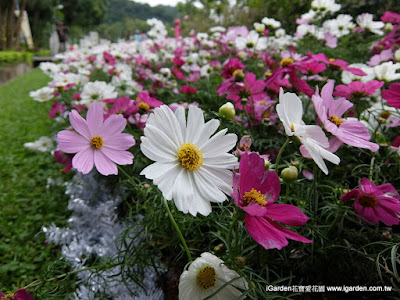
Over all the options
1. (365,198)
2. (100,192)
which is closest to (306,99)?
(365,198)

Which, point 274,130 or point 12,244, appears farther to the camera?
point 12,244

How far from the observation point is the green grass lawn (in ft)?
3.38

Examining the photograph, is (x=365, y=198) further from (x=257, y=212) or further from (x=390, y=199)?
(x=257, y=212)

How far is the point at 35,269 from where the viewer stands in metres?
1.05

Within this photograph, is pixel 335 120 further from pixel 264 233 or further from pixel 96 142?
pixel 96 142

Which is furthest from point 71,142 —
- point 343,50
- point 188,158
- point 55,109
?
point 343,50

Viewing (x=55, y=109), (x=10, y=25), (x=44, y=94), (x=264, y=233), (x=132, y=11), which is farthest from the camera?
(x=132, y=11)

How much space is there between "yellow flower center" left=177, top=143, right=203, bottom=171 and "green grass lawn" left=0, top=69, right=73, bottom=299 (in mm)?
422

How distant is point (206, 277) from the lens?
1.39 ft

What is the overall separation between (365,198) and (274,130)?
1.78 ft

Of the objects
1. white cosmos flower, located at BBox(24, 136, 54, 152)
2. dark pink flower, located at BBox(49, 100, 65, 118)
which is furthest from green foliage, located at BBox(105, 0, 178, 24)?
dark pink flower, located at BBox(49, 100, 65, 118)

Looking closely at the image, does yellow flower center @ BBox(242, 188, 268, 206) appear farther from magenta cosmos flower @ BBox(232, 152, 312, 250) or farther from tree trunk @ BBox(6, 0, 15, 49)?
tree trunk @ BBox(6, 0, 15, 49)

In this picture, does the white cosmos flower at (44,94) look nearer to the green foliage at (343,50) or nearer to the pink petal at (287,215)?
the pink petal at (287,215)

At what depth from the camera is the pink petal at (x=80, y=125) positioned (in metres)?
0.48
